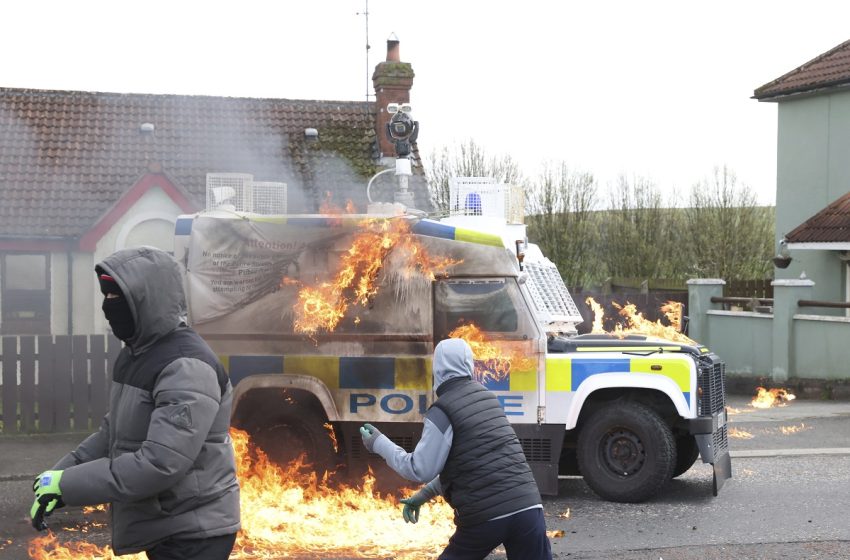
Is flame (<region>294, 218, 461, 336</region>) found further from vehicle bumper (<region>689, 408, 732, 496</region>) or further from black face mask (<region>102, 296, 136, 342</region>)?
black face mask (<region>102, 296, 136, 342</region>)

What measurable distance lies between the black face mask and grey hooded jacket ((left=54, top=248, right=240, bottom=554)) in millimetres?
34

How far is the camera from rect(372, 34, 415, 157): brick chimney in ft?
67.8

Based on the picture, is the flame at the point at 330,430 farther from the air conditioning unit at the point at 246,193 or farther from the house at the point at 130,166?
the house at the point at 130,166

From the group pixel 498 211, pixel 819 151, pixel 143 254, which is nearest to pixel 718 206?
pixel 819 151

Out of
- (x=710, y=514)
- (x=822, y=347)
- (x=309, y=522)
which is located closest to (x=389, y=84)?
(x=822, y=347)

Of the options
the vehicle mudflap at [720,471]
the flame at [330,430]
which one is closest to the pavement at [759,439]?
the vehicle mudflap at [720,471]

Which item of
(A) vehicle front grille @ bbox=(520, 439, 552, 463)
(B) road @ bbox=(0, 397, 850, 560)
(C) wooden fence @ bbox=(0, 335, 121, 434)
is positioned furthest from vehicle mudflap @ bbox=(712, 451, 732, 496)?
(C) wooden fence @ bbox=(0, 335, 121, 434)

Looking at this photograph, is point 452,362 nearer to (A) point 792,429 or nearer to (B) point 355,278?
(B) point 355,278

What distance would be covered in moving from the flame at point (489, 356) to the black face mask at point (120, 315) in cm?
504

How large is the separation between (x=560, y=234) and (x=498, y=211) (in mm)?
26505

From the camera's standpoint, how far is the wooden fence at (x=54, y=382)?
39.2 feet

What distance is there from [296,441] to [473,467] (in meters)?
4.06

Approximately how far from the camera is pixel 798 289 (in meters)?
18.8

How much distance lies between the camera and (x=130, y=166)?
65.5 feet
